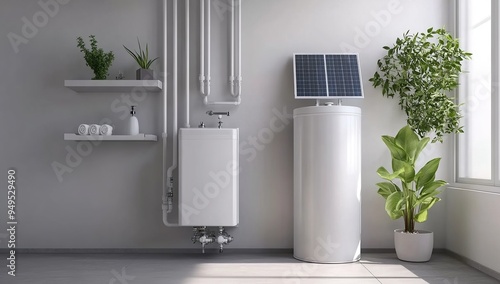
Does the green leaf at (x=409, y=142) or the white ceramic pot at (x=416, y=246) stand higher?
the green leaf at (x=409, y=142)

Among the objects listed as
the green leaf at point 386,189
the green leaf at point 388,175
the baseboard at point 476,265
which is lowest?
the baseboard at point 476,265

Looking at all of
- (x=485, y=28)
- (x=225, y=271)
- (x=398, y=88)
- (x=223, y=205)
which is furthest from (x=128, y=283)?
(x=485, y=28)

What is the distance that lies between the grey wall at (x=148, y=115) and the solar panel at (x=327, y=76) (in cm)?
15

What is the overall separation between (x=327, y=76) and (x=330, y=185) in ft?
3.08

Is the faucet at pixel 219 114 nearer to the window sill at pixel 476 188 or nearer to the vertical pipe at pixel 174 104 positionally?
the vertical pipe at pixel 174 104

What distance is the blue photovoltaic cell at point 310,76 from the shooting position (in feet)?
13.6

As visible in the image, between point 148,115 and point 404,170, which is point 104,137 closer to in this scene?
point 148,115

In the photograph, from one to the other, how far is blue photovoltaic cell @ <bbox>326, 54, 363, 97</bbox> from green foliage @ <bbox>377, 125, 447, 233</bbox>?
50cm

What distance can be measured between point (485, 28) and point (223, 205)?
2.44 meters

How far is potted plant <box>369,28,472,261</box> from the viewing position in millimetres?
3916

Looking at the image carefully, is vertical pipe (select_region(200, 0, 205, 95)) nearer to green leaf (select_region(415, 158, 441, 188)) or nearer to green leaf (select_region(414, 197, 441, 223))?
green leaf (select_region(415, 158, 441, 188))

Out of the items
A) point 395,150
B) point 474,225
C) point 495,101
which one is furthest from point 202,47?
point 474,225

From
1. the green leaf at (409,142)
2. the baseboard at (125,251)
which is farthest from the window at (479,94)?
the baseboard at (125,251)

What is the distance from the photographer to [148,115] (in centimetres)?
435
